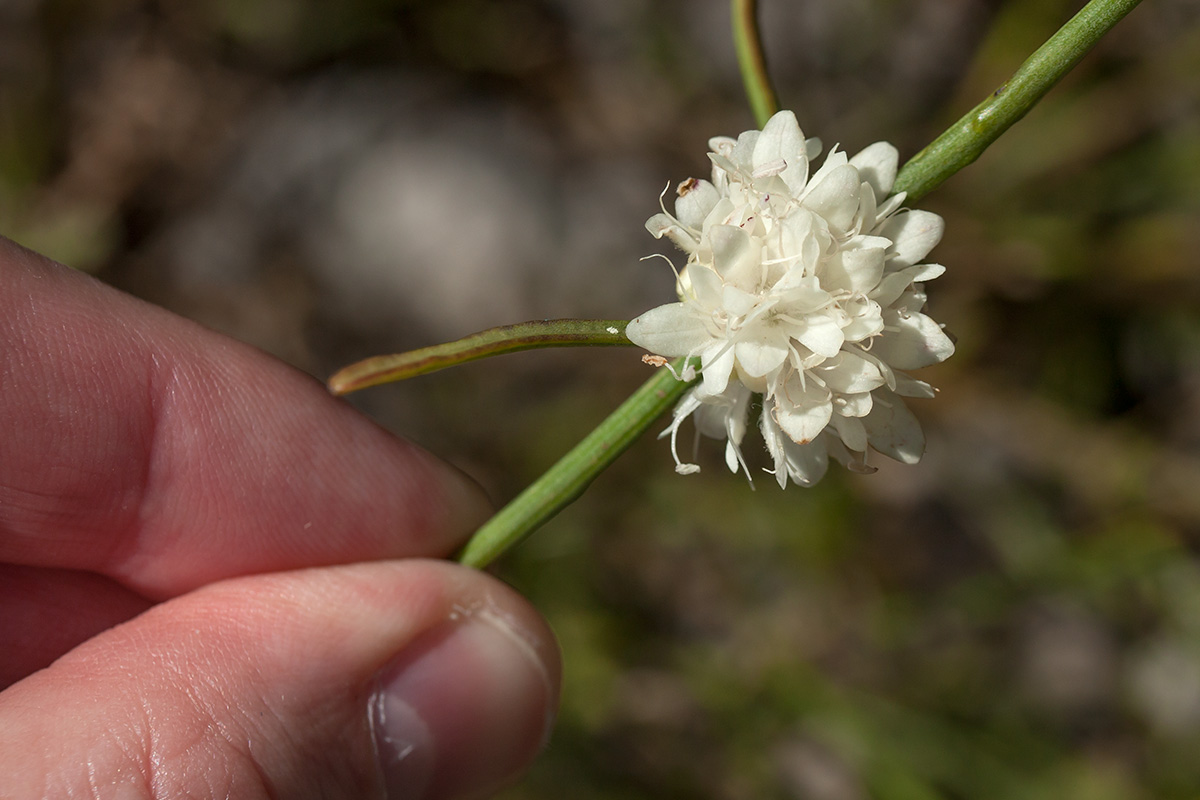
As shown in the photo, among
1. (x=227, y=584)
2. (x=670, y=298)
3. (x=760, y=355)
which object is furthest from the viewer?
(x=670, y=298)

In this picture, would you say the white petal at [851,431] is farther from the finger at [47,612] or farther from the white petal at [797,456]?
the finger at [47,612]

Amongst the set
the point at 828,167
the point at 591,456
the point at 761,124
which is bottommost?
the point at 591,456

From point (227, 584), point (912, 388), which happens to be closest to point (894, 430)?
point (912, 388)

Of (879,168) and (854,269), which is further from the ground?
(879,168)

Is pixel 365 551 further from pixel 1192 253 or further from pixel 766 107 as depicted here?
pixel 1192 253

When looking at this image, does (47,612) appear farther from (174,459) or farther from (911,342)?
(911,342)

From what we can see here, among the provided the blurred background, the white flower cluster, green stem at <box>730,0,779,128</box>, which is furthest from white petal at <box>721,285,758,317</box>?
the blurred background

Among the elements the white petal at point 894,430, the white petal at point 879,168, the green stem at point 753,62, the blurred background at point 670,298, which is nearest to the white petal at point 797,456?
the white petal at point 894,430
